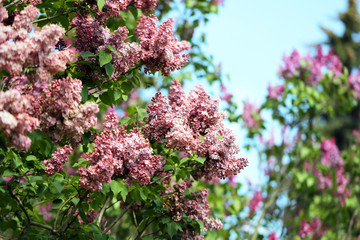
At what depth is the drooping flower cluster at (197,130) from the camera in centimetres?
307

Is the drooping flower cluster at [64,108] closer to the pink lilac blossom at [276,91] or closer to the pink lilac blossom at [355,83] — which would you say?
the pink lilac blossom at [276,91]

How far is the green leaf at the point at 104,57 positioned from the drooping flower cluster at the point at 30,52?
13.6 inches

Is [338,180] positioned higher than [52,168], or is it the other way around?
[338,180]

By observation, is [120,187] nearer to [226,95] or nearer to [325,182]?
[226,95]

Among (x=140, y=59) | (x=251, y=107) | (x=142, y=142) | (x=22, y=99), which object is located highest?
(x=251, y=107)

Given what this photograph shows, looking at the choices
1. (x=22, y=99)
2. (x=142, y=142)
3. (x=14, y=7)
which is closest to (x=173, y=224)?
(x=142, y=142)

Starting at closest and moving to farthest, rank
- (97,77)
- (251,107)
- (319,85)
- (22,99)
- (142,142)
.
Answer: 1. (22,99)
2. (142,142)
3. (97,77)
4. (319,85)
5. (251,107)

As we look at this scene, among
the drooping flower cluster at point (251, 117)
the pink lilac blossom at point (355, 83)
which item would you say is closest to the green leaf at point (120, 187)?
the drooping flower cluster at point (251, 117)

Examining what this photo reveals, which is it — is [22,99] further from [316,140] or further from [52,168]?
[316,140]

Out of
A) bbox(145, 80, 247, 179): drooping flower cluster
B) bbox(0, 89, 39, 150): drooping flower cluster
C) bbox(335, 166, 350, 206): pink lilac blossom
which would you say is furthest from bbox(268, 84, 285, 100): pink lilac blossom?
bbox(0, 89, 39, 150): drooping flower cluster

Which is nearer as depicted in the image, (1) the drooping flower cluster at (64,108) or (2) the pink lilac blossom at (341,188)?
(1) the drooping flower cluster at (64,108)

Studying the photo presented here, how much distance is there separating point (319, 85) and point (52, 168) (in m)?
6.33

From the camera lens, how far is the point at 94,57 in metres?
2.99

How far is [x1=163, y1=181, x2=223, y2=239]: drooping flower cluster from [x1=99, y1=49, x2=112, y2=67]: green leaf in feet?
4.14
